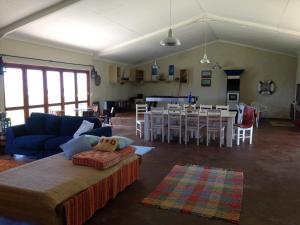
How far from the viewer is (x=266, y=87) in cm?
1033

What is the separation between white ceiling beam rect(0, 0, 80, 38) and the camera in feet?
15.6

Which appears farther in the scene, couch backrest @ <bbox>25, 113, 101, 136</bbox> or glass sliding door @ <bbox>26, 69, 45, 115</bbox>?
glass sliding door @ <bbox>26, 69, 45, 115</bbox>

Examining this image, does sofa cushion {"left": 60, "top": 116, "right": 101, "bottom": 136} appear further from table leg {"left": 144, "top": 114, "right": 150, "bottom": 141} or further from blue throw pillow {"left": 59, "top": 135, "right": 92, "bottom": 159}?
table leg {"left": 144, "top": 114, "right": 150, "bottom": 141}

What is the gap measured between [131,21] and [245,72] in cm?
621

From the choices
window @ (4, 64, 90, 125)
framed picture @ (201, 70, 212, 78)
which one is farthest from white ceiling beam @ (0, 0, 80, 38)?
framed picture @ (201, 70, 212, 78)

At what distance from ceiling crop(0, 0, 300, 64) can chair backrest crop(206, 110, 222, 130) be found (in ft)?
7.88

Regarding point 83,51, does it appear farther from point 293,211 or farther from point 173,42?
point 293,211

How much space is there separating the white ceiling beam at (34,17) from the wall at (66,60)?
1.57 ft

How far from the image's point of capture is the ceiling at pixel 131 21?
16.0ft

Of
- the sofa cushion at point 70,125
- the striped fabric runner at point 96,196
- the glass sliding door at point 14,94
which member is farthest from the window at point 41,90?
the striped fabric runner at point 96,196

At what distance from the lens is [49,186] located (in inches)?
92.7

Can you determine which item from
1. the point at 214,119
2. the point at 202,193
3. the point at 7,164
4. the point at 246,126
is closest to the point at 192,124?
the point at 214,119

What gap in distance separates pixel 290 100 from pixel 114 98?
730cm

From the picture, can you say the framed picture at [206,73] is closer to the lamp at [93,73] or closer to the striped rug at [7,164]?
the lamp at [93,73]
